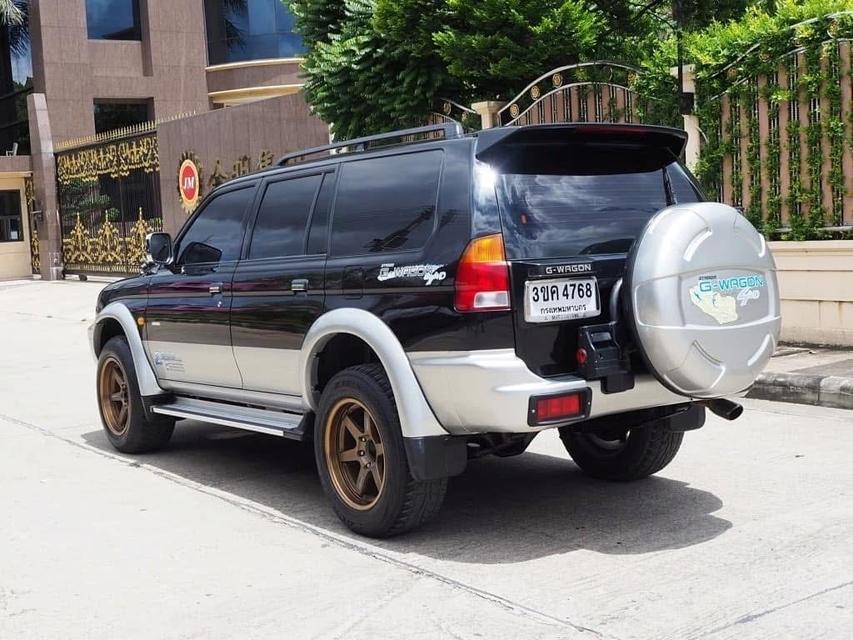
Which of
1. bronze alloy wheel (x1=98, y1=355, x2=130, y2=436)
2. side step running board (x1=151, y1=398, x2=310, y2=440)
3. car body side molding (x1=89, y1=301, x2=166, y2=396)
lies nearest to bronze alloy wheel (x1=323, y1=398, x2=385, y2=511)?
side step running board (x1=151, y1=398, x2=310, y2=440)

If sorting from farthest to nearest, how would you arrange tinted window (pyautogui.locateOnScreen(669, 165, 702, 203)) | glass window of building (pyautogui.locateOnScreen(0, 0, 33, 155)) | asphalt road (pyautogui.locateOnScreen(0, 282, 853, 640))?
glass window of building (pyautogui.locateOnScreen(0, 0, 33, 155))
tinted window (pyautogui.locateOnScreen(669, 165, 702, 203))
asphalt road (pyautogui.locateOnScreen(0, 282, 853, 640))

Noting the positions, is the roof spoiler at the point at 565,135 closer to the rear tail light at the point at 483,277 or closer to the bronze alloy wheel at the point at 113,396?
the rear tail light at the point at 483,277

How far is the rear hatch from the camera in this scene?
4.88 metres

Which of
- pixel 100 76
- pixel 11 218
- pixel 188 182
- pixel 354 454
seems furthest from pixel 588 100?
pixel 11 218

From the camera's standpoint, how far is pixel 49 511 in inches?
240

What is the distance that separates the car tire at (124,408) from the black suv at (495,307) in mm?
1648

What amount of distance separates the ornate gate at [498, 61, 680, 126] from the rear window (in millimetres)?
6657

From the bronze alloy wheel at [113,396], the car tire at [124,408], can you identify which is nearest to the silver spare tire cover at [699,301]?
the car tire at [124,408]

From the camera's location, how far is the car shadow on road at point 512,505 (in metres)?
5.16

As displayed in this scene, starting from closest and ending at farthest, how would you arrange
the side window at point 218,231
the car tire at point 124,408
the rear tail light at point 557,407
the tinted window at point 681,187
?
1. the rear tail light at point 557,407
2. the tinted window at point 681,187
3. the side window at point 218,231
4. the car tire at point 124,408

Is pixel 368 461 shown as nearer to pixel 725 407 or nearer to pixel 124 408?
pixel 725 407

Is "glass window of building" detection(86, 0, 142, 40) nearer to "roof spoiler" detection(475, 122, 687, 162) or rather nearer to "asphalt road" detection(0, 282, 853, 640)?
"asphalt road" detection(0, 282, 853, 640)

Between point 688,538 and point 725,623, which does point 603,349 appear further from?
point 725,623

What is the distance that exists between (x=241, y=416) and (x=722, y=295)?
9.39 ft
